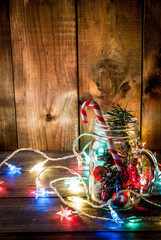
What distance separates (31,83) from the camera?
125 centimetres

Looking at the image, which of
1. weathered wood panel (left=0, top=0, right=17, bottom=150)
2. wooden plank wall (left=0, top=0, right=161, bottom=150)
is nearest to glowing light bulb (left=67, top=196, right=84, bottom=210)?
wooden plank wall (left=0, top=0, right=161, bottom=150)

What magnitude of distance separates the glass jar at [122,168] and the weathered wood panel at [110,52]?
0.48 metres

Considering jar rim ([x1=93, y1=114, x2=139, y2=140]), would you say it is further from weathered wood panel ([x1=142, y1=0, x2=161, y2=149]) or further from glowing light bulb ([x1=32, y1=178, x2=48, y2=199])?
weathered wood panel ([x1=142, y1=0, x2=161, y2=149])

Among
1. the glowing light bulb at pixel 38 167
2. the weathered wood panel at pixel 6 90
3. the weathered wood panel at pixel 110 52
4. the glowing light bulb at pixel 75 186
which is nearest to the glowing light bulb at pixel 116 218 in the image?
the glowing light bulb at pixel 75 186

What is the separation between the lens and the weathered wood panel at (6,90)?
119 cm

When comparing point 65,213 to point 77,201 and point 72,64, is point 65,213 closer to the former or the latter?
point 77,201

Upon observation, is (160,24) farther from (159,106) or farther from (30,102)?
(30,102)

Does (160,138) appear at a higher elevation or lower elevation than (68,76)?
lower

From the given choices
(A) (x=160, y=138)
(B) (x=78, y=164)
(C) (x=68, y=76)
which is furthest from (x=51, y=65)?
(A) (x=160, y=138)

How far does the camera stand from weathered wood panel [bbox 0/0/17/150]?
1192 mm

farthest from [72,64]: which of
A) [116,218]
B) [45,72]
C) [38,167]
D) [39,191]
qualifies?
[116,218]

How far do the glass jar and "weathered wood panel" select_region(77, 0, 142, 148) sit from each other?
0.48 metres

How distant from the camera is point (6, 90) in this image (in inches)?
49.9

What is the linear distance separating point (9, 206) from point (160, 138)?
0.88 m
